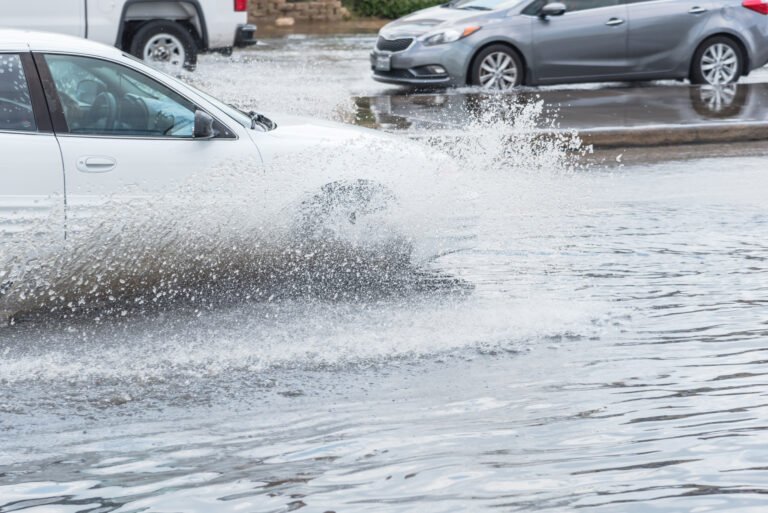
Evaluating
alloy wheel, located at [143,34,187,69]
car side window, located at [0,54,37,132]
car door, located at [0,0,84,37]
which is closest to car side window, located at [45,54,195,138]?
car side window, located at [0,54,37,132]

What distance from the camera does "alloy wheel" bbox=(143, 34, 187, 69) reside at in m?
16.3

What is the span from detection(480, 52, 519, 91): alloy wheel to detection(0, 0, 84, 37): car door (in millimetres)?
5046

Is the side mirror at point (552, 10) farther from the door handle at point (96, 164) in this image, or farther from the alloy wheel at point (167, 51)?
the door handle at point (96, 164)

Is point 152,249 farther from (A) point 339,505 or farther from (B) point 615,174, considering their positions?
(B) point 615,174

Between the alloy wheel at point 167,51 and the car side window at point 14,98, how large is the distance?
9438 mm

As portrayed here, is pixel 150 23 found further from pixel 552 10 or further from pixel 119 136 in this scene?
pixel 119 136

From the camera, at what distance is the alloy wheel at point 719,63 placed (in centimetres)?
1592

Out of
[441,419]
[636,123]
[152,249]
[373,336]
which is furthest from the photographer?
[636,123]

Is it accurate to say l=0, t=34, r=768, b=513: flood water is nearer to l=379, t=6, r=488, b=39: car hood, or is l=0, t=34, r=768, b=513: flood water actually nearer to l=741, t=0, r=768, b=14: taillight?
l=379, t=6, r=488, b=39: car hood

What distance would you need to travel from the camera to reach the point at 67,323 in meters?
6.83

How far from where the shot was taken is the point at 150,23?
16.2 metres

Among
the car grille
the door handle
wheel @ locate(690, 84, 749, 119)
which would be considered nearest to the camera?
the door handle

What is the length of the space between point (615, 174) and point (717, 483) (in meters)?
6.60

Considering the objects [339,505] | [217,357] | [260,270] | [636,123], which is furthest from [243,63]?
[339,505]
